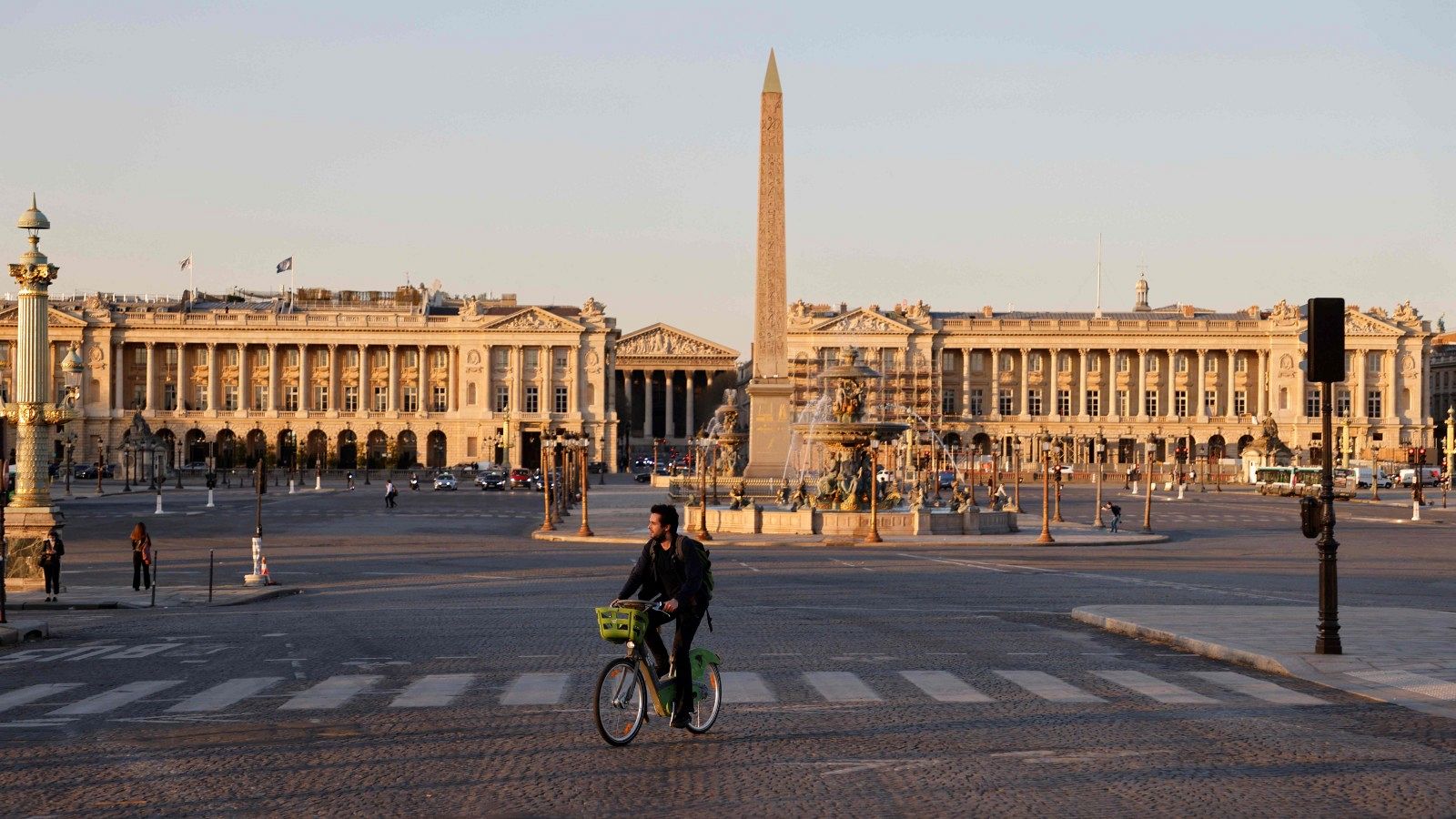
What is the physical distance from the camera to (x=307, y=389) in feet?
534

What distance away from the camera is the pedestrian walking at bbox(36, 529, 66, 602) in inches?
1176

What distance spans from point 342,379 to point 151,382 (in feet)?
53.4

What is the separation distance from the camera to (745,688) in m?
16.2

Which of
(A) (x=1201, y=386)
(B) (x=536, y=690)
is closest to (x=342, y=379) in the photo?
(A) (x=1201, y=386)

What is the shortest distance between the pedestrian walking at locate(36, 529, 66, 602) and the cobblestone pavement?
1.89 meters

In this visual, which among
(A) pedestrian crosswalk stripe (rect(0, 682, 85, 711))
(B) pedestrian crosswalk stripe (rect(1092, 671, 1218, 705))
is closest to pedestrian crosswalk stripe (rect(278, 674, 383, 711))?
(A) pedestrian crosswalk stripe (rect(0, 682, 85, 711))

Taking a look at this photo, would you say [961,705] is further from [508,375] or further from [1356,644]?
[508,375]

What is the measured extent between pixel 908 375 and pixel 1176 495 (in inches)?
2488

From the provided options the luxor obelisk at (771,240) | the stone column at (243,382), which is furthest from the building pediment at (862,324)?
the luxor obelisk at (771,240)

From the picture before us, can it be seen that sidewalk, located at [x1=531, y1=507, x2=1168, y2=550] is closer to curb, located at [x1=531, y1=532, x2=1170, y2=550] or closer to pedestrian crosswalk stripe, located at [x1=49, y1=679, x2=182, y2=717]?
curb, located at [x1=531, y1=532, x2=1170, y2=550]

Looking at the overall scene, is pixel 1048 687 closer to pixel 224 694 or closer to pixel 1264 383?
pixel 224 694

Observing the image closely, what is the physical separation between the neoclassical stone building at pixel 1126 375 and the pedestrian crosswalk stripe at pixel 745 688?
14664 cm

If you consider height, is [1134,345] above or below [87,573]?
above

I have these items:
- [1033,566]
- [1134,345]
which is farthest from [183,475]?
[1033,566]
